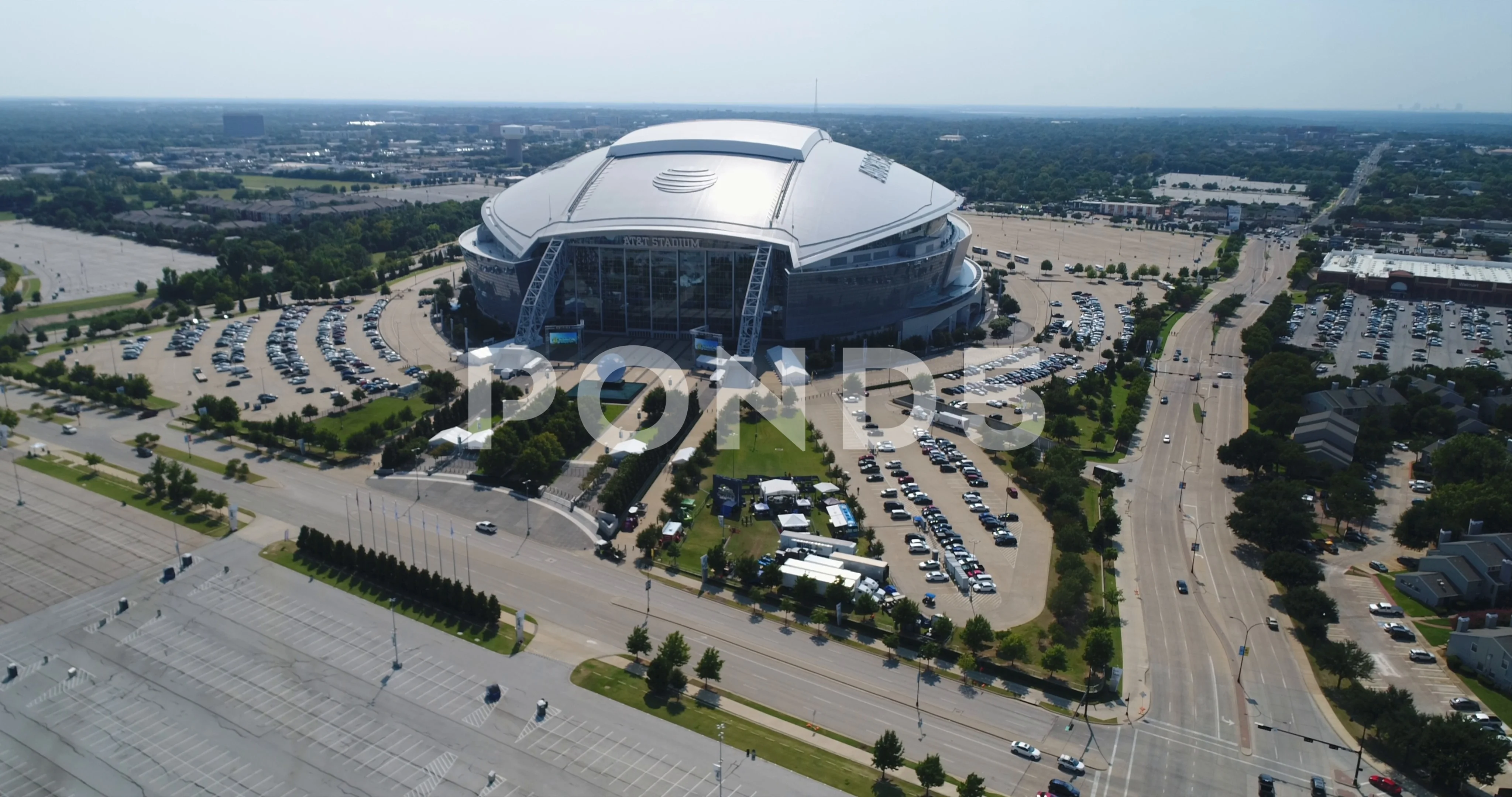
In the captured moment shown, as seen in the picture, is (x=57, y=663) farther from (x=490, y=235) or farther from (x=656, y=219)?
(x=490, y=235)

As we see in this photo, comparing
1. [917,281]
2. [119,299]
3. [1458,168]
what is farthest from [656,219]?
[1458,168]

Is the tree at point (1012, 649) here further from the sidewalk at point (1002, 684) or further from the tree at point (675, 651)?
the tree at point (675, 651)

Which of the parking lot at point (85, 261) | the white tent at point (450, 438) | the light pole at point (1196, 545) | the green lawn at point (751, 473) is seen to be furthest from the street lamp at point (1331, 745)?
the parking lot at point (85, 261)

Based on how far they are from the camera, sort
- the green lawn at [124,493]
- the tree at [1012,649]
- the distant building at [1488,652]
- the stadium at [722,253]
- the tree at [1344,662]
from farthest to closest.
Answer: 1. the stadium at [722,253]
2. the green lawn at [124,493]
3. the distant building at [1488,652]
4. the tree at [1012,649]
5. the tree at [1344,662]

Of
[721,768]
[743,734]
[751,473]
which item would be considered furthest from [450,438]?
[721,768]

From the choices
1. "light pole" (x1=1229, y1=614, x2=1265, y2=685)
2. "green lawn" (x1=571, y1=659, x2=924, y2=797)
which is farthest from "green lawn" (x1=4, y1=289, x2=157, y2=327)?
"light pole" (x1=1229, y1=614, x2=1265, y2=685)

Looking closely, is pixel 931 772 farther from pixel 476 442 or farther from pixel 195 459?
pixel 195 459
